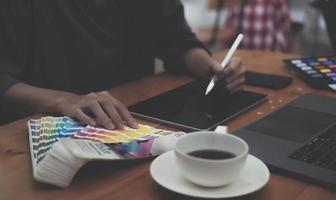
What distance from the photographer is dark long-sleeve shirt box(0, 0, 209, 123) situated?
1085 millimetres

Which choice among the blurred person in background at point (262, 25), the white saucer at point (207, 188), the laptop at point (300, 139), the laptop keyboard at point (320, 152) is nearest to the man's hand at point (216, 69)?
the laptop at point (300, 139)

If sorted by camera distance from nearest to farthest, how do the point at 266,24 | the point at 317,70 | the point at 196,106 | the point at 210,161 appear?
1. the point at 210,161
2. the point at 196,106
3. the point at 317,70
4. the point at 266,24

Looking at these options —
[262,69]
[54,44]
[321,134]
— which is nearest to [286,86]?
[262,69]

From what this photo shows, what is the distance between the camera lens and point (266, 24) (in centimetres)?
310

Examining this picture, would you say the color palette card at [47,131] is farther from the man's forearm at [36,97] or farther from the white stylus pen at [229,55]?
the white stylus pen at [229,55]

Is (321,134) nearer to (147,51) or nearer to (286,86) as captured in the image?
(286,86)

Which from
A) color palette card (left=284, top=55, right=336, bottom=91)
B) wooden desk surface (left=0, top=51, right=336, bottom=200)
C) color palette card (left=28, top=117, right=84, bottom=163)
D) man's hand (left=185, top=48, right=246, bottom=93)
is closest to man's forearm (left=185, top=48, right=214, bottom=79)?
man's hand (left=185, top=48, right=246, bottom=93)

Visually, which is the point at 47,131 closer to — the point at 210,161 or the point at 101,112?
the point at 101,112

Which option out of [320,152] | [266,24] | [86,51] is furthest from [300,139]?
[266,24]

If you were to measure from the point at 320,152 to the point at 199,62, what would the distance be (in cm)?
57

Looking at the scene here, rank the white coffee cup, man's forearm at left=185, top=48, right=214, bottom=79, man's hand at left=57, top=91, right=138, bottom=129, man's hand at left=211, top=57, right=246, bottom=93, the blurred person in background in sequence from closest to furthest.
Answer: the white coffee cup, man's hand at left=57, top=91, right=138, bottom=129, man's hand at left=211, top=57, right=246, bottom=93, man's forearm at left=185, top=48, right=214, bottom=79, the blurred person in background

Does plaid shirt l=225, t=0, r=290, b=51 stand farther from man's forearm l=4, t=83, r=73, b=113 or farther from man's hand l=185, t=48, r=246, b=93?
man's forearm l=4, t=83, r=73, b=113

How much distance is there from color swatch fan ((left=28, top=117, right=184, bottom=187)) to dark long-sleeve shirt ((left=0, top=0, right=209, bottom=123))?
30 centimetres

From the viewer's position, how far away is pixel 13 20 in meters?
1.07
